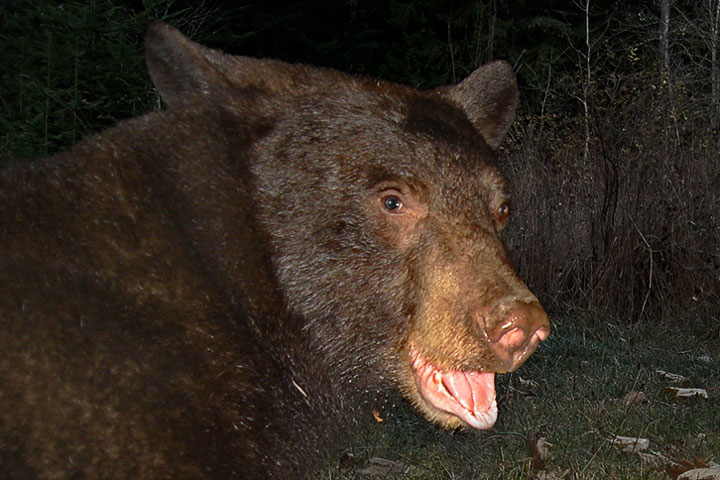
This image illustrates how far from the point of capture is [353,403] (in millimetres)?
2604

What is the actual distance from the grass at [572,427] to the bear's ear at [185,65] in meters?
1.82

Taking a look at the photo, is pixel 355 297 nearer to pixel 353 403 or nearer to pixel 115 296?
pixel 353 403

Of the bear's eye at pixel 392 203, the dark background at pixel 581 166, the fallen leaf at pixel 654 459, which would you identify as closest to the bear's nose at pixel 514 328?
the bear's eye at pixel 392 203

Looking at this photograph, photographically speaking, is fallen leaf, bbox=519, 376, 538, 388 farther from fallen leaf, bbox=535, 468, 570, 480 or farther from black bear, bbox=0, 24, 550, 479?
black bear, bbox=0, 24, 550, 479

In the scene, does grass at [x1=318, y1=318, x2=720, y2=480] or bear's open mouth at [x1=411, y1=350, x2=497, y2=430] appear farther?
grass at [x1=318, y1=318, x2=720, y2=480]

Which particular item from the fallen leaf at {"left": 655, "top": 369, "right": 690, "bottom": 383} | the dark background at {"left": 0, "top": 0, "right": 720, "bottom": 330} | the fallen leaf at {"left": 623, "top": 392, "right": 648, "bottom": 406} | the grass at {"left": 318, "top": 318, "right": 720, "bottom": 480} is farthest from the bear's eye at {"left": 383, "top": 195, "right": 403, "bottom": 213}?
the dark background at {"left": 0, "top": 0, "right": 720, "bottom": 330}

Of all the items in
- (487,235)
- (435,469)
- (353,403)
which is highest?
(487,235)

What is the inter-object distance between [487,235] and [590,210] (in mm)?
5609

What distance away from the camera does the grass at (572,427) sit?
3.74m

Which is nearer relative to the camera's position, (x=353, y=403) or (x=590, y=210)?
(x=353, y=403)

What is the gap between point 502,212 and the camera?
8.86 ft

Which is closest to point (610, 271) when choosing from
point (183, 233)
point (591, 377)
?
point (591, 377)

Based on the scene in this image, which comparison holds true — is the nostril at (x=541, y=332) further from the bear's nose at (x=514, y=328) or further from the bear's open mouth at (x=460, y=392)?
the bear's open mouth at (x=460, y=392)

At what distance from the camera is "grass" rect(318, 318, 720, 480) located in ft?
12.3
